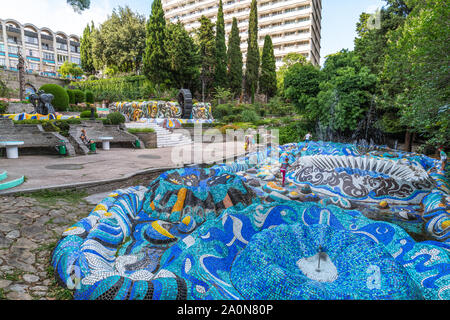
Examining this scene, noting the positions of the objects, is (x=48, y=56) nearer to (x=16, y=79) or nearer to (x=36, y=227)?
(x=16, y=79)

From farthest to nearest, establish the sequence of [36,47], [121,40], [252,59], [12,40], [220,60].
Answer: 1. [36,47]
2. [12,40]
3. [252,59]
4. [121,40]
5. [220,60]

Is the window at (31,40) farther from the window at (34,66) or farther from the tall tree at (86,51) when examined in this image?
the tall tree at (86,51)

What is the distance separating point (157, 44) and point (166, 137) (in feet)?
61.4

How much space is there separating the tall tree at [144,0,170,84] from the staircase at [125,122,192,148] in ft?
48.7

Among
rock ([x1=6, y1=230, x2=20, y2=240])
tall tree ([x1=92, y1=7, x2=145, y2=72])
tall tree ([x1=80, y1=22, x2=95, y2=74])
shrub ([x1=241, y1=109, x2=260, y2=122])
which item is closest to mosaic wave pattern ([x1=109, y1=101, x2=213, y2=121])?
shrub ([x1=241, y1=109, x2=260, y2=122])

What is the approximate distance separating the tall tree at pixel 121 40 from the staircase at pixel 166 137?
2356 cm

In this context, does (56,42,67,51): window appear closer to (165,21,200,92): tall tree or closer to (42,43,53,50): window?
(42,43,53,50): window

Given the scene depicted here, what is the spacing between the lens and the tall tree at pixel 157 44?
102 ft

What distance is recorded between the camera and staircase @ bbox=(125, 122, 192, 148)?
56.9ft

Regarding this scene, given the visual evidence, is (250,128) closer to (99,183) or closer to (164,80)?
(164,80)

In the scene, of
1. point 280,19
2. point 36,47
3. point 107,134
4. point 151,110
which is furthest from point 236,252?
point 36,47

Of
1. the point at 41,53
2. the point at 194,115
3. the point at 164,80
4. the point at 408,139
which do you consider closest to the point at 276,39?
the point at 164,80

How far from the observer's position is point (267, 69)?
41344mm
